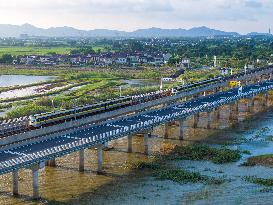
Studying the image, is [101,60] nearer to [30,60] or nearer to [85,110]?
[30,60]

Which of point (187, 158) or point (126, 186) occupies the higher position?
point (187, 158)

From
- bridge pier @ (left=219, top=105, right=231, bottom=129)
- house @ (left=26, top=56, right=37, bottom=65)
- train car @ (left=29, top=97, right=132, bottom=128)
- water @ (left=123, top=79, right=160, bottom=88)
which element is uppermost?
house @ (left=26, top=56, right=37, bottom=65)

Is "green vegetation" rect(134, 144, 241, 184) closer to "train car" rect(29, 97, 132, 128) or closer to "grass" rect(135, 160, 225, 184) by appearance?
Result: "grass" rect(135, 160, 225, 184)

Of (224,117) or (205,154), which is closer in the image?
(205,154)

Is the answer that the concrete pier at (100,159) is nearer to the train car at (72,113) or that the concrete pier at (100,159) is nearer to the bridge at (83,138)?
the bridge at (83,138)

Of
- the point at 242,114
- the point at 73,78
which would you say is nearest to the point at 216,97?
the point at 242,114

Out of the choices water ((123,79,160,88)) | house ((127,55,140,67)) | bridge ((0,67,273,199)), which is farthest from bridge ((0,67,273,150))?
house ((127,55,140,67))

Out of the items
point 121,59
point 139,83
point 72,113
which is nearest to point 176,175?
point 72,113
